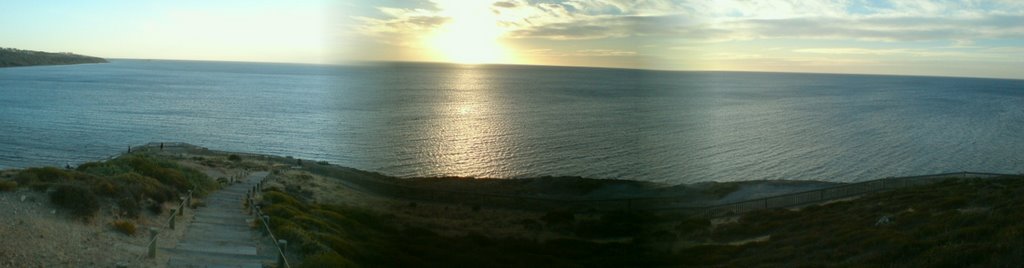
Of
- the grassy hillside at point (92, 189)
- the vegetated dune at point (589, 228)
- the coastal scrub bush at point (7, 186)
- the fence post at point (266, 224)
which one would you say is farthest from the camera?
the coastal scrub bush at point (7, 186)

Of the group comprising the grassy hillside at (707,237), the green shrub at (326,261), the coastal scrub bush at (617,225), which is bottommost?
the coastal scrub bush at (617,225)

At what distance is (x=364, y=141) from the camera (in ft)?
67.2

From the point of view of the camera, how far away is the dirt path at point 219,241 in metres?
10.7

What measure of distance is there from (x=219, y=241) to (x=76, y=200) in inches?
110

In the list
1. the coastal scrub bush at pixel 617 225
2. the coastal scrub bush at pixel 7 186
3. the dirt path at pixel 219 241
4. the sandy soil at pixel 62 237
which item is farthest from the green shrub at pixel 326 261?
the coastal scrub bush at pixel 617 225

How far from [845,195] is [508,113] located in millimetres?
53086

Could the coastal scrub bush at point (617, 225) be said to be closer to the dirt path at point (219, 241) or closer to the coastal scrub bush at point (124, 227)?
the dirt path at point (219, 241)

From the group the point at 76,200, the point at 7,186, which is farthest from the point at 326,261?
the point at 7,186

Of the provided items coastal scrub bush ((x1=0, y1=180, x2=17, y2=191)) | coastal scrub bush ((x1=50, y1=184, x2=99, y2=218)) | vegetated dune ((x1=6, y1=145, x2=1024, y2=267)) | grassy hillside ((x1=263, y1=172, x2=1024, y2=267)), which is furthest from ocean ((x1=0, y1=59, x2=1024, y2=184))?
coastal scrub bush ((x1=0, y1=180, x2=17, y2=191))

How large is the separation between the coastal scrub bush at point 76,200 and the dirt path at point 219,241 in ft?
5.48

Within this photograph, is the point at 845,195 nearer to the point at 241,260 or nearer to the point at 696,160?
the point at 696,160

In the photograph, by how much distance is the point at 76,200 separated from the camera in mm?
12977

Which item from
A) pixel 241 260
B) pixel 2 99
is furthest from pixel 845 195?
pixel 2 99

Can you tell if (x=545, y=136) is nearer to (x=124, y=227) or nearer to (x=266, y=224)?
(x=266, y=224)
